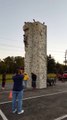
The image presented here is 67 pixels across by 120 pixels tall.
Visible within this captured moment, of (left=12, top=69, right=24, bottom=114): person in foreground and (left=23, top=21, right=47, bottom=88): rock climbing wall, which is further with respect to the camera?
(left=23, top=21, right=47, bottom=88): rock climbing wall

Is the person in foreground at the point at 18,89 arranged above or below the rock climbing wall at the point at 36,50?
below

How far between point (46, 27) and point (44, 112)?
1876 cm

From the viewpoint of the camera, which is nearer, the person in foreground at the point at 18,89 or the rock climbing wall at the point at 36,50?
the person in foreground at the point at 18,89

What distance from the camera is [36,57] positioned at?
28.8 metres

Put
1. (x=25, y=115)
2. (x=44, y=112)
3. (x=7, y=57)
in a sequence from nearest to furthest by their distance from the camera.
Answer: (x=25, y=115) → (x=44, y=112) → (x=7, y=57)

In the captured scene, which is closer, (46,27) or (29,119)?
(29,119)

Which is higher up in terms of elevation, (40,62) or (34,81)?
(40,62)

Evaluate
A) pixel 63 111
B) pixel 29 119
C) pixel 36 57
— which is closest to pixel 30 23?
pixel 36 57

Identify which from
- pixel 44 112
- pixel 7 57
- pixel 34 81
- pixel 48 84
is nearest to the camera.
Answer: pixel 44 112

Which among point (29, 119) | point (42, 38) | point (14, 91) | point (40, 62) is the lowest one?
→ point (29, 119)

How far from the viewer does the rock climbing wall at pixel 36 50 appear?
28.6 meters

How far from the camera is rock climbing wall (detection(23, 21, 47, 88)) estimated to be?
93.8 feet

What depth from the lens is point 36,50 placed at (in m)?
28.9

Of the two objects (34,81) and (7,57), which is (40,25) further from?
(7,57)
